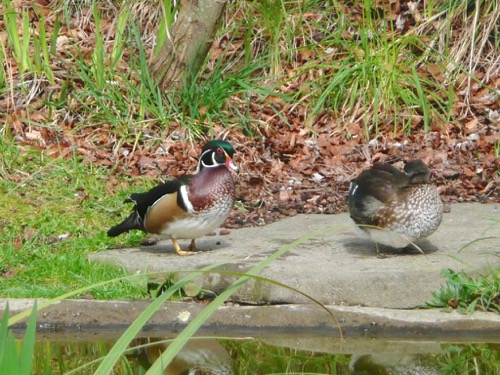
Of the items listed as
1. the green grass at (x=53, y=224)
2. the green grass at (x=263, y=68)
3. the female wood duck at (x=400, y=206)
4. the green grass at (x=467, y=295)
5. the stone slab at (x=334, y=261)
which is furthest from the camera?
the green grass at (x=263, y=68)

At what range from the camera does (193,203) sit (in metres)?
5.88

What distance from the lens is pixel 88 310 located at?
16.9 feet

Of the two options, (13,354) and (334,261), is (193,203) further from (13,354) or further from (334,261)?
(13,354)

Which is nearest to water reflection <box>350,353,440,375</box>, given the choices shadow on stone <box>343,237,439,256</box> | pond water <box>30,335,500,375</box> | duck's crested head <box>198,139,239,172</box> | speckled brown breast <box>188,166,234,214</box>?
pond water <box>30,335,500,375</box>

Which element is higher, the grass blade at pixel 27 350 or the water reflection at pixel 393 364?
the grass blade at pixel 27 350

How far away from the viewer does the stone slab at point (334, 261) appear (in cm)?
524

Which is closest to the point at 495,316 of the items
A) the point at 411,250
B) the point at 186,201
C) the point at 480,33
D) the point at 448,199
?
the point at 411,250

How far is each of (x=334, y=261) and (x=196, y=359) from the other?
1332mm

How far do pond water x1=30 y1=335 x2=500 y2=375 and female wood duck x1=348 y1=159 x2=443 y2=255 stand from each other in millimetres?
918

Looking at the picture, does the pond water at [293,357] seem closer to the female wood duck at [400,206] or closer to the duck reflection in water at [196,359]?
the duck reflection in water at [196,359]

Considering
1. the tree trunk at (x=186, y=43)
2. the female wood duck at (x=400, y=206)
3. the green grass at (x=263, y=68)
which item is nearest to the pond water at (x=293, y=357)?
the female wood duck at (x=400, y=206)

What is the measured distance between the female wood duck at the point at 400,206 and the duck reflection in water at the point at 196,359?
1259mm

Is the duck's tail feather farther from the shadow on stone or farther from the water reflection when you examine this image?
the water reflection

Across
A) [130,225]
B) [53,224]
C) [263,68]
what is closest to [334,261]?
[130,225]
